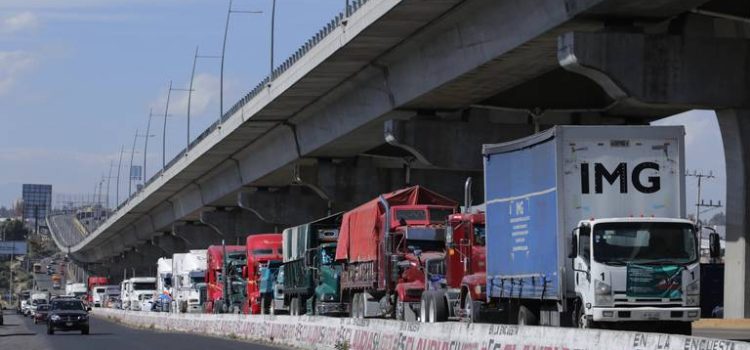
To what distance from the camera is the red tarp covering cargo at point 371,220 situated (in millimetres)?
34031

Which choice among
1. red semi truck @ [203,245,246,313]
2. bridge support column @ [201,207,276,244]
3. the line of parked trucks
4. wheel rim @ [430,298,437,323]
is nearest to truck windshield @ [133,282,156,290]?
bridge support column @ [201,207,276,244]

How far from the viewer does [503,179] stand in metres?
26.6

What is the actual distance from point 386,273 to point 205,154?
35679mm

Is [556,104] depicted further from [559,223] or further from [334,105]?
[559,223]

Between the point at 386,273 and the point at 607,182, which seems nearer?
the point at 607,182

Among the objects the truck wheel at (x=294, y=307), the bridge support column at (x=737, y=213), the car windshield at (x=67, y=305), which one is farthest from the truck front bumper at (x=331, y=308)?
the car windshield at (x=67, y=305)

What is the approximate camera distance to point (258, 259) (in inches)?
2154

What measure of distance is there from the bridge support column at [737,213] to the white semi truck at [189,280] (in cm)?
3746

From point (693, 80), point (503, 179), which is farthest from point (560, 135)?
point (693, 80)

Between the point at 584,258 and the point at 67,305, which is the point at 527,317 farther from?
the point at 67,305


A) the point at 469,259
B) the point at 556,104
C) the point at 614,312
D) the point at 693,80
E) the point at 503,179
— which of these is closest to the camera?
the point at 614,312

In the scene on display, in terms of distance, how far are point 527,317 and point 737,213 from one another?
32.4ft

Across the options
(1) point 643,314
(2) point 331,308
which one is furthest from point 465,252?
(2) point 331,308

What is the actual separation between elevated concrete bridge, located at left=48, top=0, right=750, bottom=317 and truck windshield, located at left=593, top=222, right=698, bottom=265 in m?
6.54
